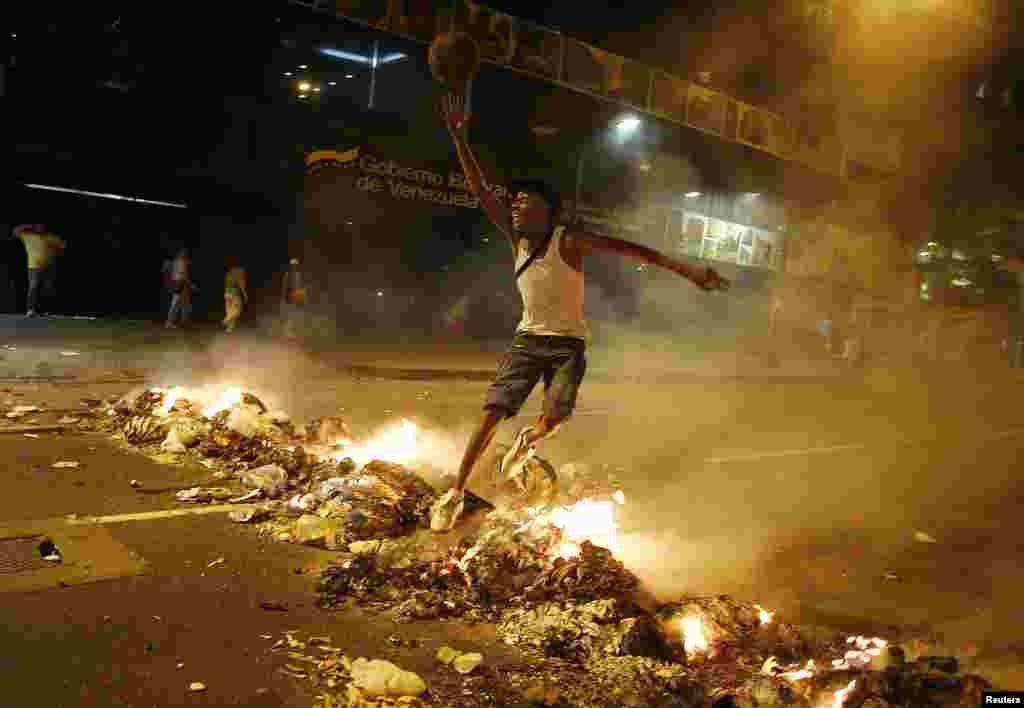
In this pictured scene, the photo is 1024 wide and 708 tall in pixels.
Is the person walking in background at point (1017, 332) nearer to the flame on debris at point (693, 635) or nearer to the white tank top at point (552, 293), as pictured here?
the white tank top at point (552, 293)

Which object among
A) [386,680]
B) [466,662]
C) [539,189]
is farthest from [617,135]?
[386,680]

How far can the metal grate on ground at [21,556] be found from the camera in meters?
3.29

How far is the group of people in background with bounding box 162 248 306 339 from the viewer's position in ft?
44.9

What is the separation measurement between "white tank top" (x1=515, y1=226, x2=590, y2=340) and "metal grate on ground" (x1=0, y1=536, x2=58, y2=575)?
253 cm

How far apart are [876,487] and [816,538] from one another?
6.06 feet

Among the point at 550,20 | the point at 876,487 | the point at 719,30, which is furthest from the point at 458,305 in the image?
the point at 876,487

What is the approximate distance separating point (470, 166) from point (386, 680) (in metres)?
2.76

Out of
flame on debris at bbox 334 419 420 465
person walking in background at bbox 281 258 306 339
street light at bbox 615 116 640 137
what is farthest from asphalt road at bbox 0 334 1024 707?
street light at bbox 615 116 640 137

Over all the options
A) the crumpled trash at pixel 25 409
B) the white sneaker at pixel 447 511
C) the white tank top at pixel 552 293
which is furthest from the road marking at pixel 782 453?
the crumpled trash at pixel 25 409

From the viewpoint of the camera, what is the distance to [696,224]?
23.1 meters

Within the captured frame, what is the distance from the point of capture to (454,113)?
14.4 ft

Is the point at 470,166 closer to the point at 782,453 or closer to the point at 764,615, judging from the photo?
the point at 764,615

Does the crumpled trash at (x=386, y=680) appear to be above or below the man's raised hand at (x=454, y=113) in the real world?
below

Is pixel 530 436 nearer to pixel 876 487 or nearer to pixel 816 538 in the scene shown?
pixel 816 538
